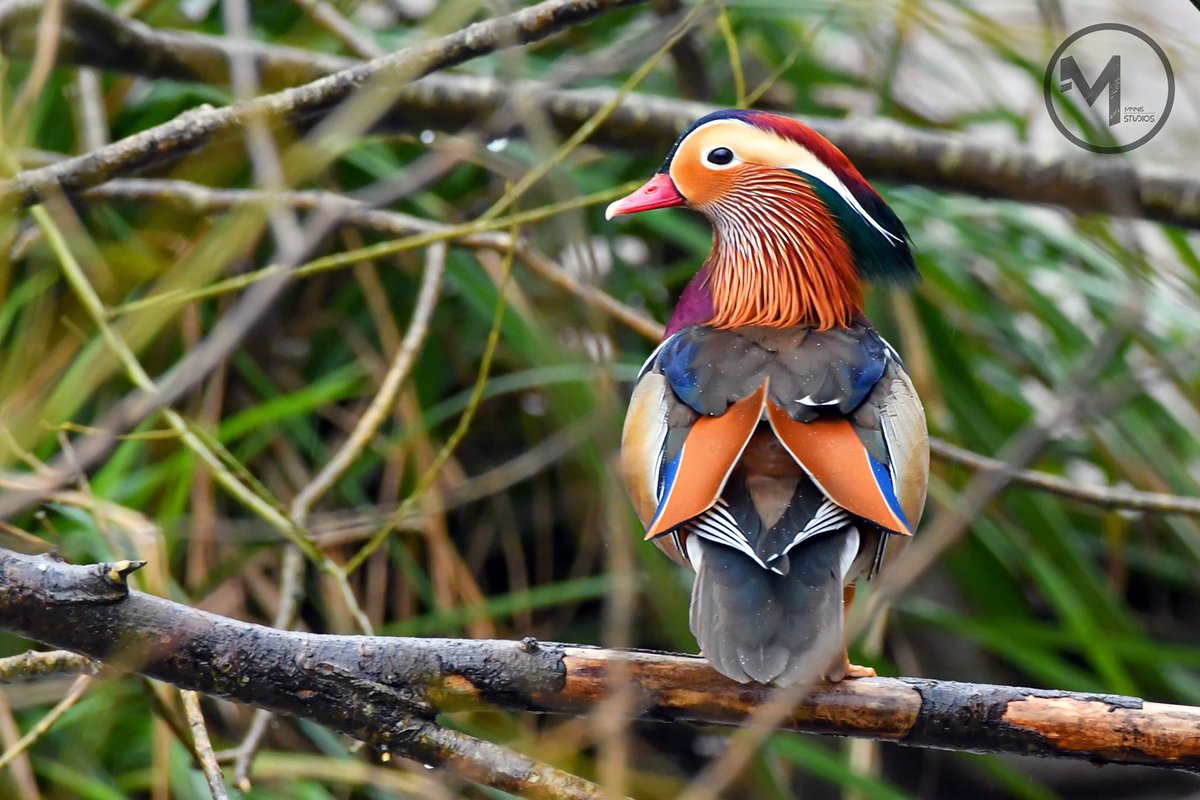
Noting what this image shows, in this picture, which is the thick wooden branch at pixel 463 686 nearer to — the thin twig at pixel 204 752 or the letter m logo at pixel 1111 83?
the thin twig at pixel 204 752

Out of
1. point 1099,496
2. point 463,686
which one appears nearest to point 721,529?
point 463,686

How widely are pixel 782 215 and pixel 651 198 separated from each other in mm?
165

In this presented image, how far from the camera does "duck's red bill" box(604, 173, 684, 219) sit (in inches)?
59.9

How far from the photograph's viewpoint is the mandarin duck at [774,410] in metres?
1.20

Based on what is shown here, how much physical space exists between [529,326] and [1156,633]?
155 centimetres

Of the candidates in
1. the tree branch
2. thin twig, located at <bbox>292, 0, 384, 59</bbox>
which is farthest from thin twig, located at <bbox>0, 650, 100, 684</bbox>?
thin twig, located at <bbox>292, 0, 384, 59</bbox>

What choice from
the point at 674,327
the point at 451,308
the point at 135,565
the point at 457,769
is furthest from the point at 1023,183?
the point at 135,565

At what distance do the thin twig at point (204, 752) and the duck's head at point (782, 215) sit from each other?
0.73 metres

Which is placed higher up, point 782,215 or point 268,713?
point 782,215

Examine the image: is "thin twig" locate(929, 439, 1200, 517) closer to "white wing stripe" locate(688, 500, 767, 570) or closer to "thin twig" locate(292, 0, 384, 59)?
"white wing stripe" locate(688, 500, 767, 570)

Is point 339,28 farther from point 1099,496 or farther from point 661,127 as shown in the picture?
point 1099,496

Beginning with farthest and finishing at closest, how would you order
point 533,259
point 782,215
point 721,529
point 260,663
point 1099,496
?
point 533,259, point 1099,496, point 782,215, point 721,529, point 260,663

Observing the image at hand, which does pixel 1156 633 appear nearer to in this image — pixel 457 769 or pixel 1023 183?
pixel 1023 183

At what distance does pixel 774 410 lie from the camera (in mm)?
1272
